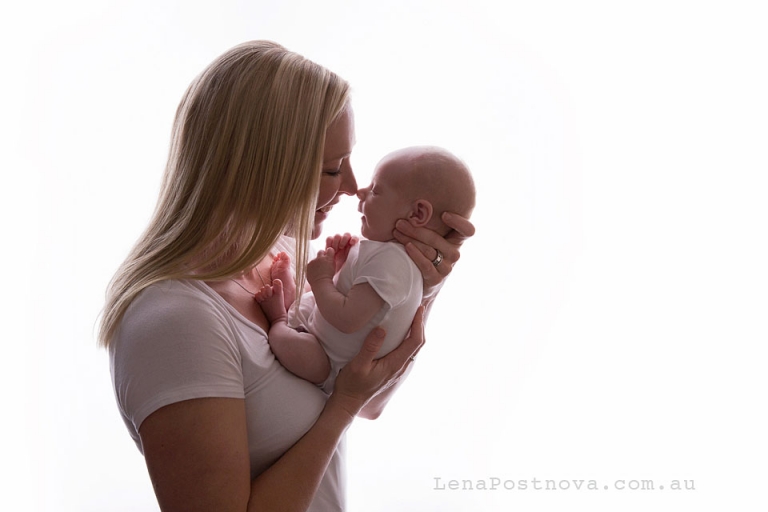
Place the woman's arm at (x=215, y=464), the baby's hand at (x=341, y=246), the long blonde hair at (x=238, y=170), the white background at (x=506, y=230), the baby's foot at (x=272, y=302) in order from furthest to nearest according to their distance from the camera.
A: the white background at (x=506, y=230) < the baby's hand at (x=341, y=246) < the baby's foot at (x=272, y=302) < the long blonde hair at (x=238, y=170) < the woman's arm at (x=215, y=464)

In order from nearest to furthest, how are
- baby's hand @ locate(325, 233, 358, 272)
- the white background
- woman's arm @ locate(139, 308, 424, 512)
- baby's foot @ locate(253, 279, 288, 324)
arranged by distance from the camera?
woman's arm @ locate(139, 308, 424, 512) < baby's foot @ locate(253, 279, 288, 324) < baby's hand @ locate(325, 233, 358, 272) < the white background

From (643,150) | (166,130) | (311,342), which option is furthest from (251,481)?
(643,150)

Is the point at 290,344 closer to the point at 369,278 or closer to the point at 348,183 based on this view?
the point at 369,278

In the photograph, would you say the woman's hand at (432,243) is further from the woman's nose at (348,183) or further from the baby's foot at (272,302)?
the baby's foot at (272,302)

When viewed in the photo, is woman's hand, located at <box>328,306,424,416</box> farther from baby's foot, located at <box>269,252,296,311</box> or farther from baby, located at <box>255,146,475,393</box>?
baby's foot, located at <box>269,252,296,311</box>

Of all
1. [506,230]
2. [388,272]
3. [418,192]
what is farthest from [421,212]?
[506,230]

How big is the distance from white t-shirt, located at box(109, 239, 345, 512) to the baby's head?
0.31 meters

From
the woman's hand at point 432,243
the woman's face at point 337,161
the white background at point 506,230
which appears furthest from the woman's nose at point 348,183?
the white background at point 506,230

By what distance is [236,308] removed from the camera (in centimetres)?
122

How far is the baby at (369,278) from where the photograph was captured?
1269 millimetres

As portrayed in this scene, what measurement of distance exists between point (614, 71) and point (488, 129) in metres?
0.56

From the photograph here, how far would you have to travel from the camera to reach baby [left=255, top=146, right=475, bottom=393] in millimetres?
1269

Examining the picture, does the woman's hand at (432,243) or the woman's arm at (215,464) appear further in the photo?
the woman's hand at (432,243)

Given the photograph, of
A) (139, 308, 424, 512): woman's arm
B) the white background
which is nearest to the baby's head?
(139, 308, 424, 512): woman's arm
